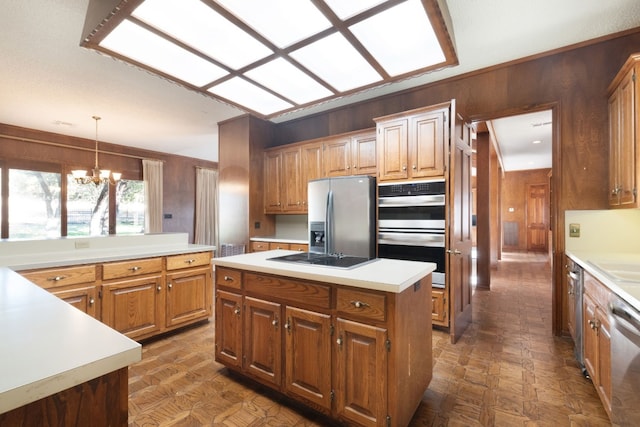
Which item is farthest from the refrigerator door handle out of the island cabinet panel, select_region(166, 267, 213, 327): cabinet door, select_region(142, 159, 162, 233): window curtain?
select_region(142, 159, 162, 233): window curtain

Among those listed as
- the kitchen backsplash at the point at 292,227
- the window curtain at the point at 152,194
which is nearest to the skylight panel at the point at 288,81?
the kitchen backsplash at the point at 292,227

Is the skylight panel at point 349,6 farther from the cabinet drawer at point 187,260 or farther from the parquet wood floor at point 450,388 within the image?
the cabinet drawer at point 187,260

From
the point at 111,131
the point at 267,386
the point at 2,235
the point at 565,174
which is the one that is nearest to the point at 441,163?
the point at 565,174

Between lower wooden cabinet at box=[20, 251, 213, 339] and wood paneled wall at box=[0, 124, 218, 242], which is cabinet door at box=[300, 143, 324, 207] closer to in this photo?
lower wooden cabinet at box=[20, 251, 213, 339]

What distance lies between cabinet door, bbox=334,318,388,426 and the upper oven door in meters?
1.73

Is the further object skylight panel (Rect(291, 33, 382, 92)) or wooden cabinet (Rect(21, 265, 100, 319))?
wooden cabinet (Rect(21, 265, 100, 319))

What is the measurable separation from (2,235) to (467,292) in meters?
6.96

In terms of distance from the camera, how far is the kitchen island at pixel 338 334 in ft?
4.73

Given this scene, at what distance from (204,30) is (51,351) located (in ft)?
6.26

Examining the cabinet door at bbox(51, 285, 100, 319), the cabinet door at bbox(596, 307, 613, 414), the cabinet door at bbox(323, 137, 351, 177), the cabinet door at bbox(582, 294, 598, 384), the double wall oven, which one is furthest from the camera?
the cabinet door at bbox(323, 137, 351, 177)

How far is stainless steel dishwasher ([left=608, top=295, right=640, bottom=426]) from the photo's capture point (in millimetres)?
1210

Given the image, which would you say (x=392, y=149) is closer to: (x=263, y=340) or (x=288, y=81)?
(x=288, y=81)

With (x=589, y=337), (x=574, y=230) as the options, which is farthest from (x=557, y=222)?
(x=589, y=337)

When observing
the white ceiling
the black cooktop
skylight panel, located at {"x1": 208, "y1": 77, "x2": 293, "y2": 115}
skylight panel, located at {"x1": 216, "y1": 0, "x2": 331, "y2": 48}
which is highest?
Answer: the white ceiling
